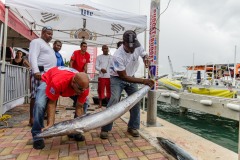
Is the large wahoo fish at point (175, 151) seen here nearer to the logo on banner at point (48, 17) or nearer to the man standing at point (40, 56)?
the man standing at point (40, 56)

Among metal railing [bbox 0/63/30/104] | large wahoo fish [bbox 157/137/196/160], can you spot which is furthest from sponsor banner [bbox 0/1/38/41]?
large wahoo fish [bbox 157/137/196/160]

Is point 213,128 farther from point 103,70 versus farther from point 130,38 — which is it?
point 130,38

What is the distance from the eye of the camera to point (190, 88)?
34.2 feet

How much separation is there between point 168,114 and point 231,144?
4.08 metres

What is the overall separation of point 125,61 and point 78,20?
4268 millimetres

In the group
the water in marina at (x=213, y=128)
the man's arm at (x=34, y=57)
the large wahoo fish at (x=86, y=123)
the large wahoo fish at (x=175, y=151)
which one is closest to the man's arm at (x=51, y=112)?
the large wahoo fish at (x=86, y=123)

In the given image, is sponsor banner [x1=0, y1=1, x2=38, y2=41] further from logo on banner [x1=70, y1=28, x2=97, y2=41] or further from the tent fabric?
logo on banner [x1=70, y1=28, x2=97, y2=41]

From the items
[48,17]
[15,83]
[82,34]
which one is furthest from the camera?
[82,34]

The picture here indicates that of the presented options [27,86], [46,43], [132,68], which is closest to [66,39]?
[27,86]

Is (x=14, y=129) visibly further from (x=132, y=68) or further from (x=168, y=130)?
(x=168, y=130)

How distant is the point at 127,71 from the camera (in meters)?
3.38

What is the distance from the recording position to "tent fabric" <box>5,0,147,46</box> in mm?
4279

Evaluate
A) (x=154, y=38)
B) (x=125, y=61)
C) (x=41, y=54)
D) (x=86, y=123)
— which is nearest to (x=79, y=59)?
(x=41, y=54)

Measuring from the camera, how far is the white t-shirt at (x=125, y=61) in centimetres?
311
